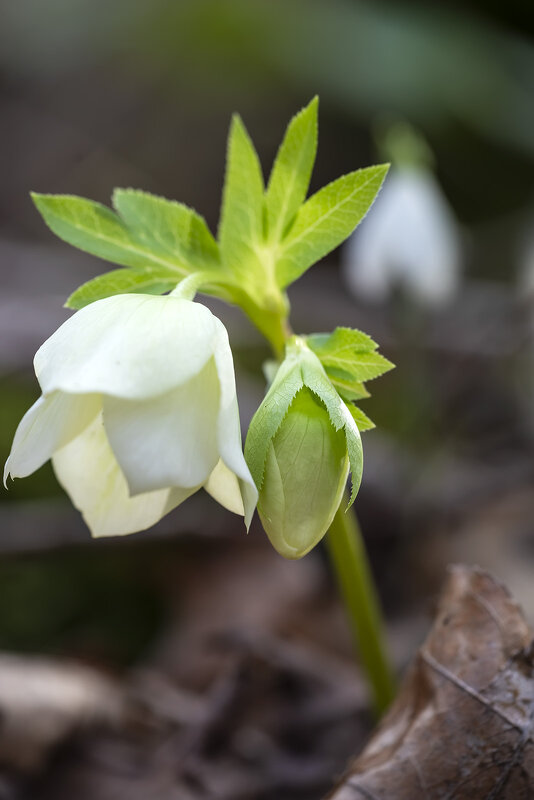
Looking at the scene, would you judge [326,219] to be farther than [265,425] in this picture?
Yes

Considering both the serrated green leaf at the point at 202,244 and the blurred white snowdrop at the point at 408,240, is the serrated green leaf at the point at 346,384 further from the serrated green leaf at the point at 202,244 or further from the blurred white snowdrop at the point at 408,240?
the blurred white snowdrop at the point at 408,240

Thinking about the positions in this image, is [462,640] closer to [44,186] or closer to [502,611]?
[502,611]

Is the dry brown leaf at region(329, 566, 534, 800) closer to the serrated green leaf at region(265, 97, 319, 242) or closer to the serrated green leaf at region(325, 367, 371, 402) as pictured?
the serrated green leaf at region(325, 367, 371, 402)

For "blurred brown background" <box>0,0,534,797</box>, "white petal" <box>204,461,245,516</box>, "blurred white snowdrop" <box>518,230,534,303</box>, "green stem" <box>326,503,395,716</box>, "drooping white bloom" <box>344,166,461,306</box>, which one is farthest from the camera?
"blurred white snowdrop" <box>518,230,534,303</box>

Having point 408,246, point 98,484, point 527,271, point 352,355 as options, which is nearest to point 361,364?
point 352,355

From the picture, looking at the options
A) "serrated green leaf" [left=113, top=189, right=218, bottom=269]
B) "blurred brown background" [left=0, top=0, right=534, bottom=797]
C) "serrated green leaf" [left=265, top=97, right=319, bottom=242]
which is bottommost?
"blurred brown background" [left=0, top=0, right=534, bottom=797]

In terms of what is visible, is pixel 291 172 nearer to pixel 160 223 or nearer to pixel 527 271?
pixel 160 223

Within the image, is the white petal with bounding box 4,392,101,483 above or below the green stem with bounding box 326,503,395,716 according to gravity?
above

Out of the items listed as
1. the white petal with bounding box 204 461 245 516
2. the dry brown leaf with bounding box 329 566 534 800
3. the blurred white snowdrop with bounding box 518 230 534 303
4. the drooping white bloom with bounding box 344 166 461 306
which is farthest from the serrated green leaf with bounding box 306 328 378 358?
the blurred white snowdrop with bounding box 518 230 534 303
